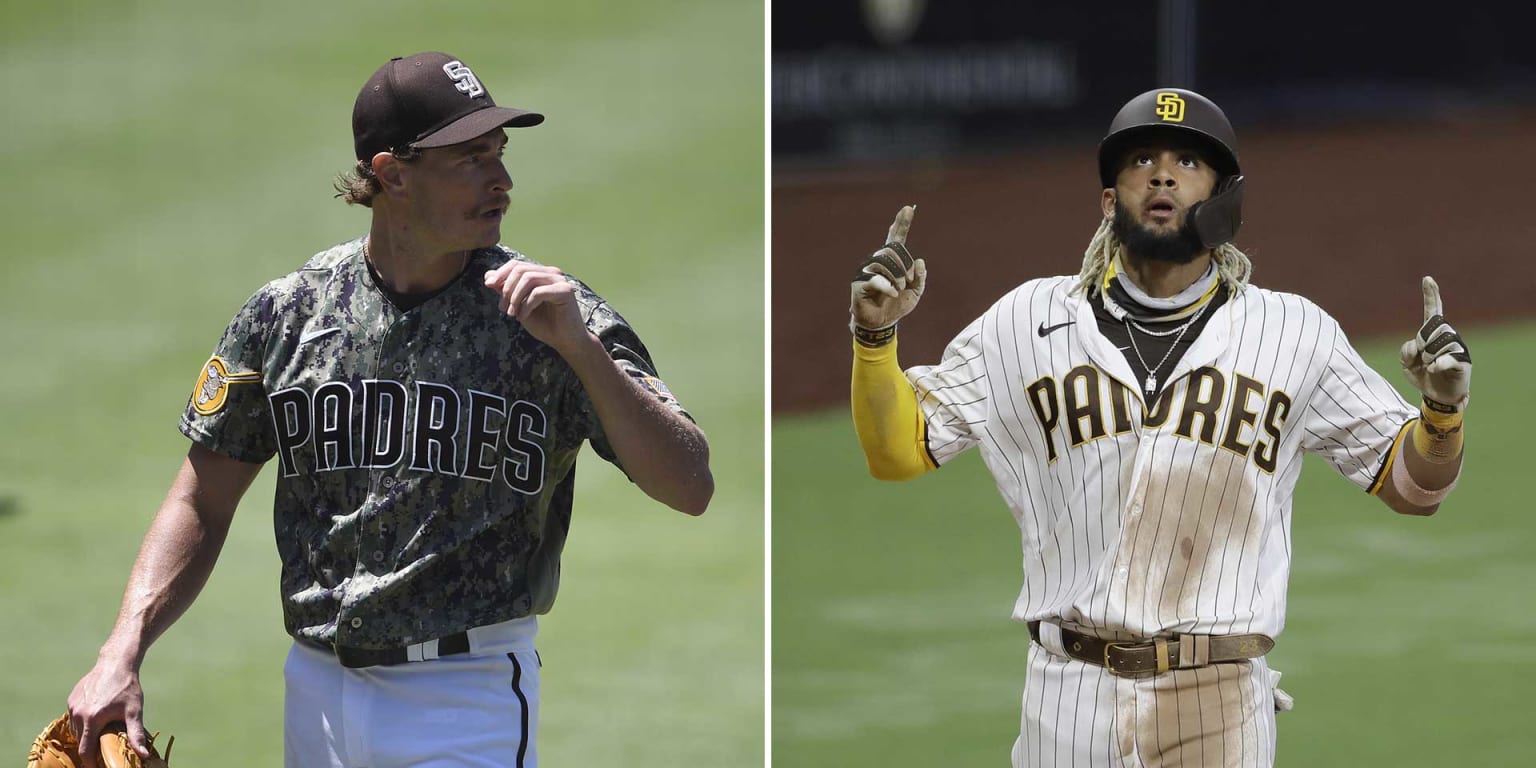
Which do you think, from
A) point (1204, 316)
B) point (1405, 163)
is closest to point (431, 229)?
point (1204, 316)

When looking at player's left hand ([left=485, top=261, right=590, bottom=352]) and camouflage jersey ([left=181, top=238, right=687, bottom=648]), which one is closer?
player's left hand ([left=485, top=261, right=590, bottom=352])

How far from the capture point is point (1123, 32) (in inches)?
679

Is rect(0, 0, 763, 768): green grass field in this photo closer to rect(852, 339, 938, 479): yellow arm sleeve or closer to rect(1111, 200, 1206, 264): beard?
rect(852, 339, 938, 479): yellow arm sleeve

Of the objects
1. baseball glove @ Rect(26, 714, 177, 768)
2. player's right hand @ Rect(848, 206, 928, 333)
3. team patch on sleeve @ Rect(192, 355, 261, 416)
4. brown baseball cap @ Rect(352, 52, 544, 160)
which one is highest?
brown baseball cap @ Rect(352, 52, 544, 160)

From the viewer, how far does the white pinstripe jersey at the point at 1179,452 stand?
13.6 feet

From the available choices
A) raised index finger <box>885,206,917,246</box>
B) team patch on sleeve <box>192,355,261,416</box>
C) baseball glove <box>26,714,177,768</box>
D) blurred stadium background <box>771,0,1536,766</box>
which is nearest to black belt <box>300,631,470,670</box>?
baseball glove <box>26,714,177,768</box>

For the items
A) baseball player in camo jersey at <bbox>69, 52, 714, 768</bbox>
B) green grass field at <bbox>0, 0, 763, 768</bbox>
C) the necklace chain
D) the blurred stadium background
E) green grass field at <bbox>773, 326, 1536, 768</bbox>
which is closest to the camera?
baseball player in camo jersey at <bbox>69, 52, 714, 768</bbox>

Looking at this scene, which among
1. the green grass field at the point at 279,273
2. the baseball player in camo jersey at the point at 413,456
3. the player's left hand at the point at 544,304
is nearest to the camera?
the player's left hand at the point at 544,304

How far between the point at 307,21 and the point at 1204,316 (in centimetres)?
1482

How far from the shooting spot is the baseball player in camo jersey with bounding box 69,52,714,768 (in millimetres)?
3951

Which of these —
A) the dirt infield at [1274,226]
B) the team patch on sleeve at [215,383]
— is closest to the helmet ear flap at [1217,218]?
the team patch on sleeve at [215,383]

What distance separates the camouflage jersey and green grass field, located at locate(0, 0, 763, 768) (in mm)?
3602

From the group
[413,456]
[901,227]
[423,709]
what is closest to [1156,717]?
[901,227]

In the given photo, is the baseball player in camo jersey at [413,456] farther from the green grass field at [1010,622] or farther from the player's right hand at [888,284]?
the green grass field at [1010,622]
